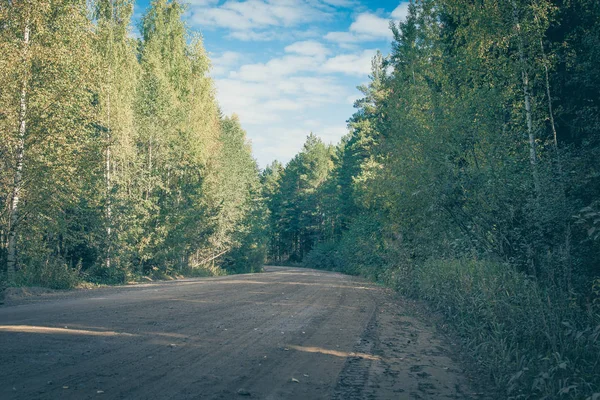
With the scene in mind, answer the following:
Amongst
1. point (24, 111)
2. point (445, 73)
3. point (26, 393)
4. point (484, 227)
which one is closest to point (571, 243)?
point (484, 227)

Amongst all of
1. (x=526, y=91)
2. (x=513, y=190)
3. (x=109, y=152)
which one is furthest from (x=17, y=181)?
(x=526, y=91)

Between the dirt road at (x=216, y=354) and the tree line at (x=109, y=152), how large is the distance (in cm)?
650

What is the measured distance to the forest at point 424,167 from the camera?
7699 millimetres

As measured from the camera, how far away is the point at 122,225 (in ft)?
66.9

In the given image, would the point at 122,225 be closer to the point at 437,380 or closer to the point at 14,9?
the point at 14,9

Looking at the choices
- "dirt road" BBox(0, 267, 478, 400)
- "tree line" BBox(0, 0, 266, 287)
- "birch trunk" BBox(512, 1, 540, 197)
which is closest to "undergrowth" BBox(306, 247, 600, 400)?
"dirt road" BBox(0, 267, 478, 400)

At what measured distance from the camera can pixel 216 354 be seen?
19.3ft

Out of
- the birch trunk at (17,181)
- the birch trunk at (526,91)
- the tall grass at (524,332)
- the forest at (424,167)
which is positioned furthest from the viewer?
the birch trunk at (17,181)

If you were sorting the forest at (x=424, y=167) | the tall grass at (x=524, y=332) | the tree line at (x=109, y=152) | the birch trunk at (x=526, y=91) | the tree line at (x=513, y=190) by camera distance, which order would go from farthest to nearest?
the tree line at (x=109, y=152), the birch trunk at (x=526, y=91), the forest at (x=424, y=167), the tree line at (x=513, y=190), the tall grass at (x=524, y=332)

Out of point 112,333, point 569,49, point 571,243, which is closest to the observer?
point 112,333

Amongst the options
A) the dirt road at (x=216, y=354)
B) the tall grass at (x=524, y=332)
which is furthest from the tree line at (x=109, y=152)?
the tall grass at (x=524, y=332)

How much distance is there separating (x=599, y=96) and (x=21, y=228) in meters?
18.0

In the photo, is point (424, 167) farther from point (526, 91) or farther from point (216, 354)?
point (216, 354)

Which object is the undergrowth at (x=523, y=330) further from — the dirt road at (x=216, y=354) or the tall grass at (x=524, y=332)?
the dirt road at (x=216, y=354)
